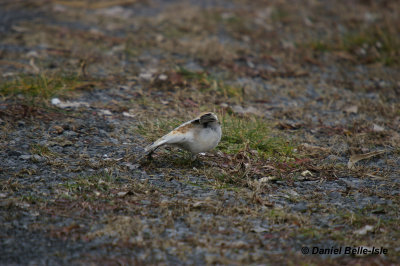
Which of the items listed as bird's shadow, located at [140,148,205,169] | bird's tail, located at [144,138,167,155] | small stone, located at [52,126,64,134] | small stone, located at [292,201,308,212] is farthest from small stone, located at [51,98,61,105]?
small stone, located at [292,201,308,212]

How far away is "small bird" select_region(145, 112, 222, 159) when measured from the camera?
3633mm

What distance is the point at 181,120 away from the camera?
483cm

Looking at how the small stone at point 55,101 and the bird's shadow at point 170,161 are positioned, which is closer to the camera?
the bird's shadow at point 170,161

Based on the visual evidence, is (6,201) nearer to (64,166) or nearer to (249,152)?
(64,166)

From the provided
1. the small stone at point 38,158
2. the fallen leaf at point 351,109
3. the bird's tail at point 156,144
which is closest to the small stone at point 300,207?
the bird's tail at point 156,144

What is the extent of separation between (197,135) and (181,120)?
1219mm

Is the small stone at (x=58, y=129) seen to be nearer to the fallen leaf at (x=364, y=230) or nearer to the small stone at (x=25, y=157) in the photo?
the small stone at (x=25, y=157)

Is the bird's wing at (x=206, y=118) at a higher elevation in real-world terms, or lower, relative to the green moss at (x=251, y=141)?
higher

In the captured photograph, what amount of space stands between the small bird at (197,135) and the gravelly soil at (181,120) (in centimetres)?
24

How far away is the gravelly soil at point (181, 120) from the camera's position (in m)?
2.86

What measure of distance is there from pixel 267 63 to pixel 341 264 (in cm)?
474

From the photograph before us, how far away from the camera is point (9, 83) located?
16.9 ft

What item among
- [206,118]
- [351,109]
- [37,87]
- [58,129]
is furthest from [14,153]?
[351,109]

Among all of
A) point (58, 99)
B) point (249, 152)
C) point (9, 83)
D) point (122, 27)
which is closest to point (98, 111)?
point (58, 99)
